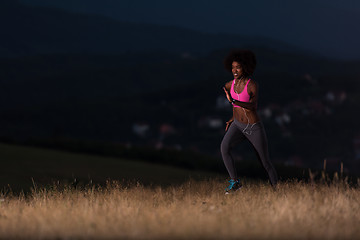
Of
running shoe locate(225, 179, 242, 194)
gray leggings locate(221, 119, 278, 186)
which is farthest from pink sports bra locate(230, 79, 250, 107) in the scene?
running shoe locate(225, 179, 242, 194)

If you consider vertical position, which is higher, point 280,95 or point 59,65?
point 59,65

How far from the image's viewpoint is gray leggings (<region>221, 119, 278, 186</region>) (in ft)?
25.1

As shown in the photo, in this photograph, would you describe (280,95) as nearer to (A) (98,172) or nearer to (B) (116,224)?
(A) (98,172)

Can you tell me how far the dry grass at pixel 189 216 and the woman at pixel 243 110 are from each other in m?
0.68

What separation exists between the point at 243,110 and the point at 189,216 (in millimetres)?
2366

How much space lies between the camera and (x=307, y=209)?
623cm

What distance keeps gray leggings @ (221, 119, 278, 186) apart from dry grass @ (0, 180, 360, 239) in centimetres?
45

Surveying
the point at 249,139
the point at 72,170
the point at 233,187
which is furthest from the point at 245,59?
the point at 72,170

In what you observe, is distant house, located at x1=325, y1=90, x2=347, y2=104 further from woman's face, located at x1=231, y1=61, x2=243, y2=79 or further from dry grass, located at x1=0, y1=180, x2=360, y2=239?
dry grass, located at x1=0, y1=180, x2=360, y2=239

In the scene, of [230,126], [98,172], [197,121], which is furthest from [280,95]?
[230,126]

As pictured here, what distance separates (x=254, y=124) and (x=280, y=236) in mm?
2791

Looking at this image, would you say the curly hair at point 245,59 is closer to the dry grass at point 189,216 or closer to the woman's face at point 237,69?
the woman's face at point 237,69

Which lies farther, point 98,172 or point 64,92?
point 64,92

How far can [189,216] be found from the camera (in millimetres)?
6004
